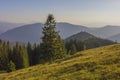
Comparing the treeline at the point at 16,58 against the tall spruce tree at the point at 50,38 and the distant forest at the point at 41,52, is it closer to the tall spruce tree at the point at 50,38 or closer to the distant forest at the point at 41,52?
the distant forest at the point at 41,52

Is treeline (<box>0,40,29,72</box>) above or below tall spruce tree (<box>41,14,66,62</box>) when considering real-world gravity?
below

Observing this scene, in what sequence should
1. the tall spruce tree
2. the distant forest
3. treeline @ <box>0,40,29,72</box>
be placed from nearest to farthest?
the tall spruce tree
the distant forest
treeline @ <box>0,40,29,72</box>

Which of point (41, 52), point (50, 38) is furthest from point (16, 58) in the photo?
point (50, 38)

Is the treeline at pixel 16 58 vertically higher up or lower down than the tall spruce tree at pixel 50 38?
lower down

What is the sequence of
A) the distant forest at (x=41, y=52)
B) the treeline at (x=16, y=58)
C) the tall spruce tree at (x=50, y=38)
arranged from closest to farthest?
the tall spruce tree at (x=50, y=38) < the distant forest at (x=41, y=52) < the treeline at (x=16, y=58)

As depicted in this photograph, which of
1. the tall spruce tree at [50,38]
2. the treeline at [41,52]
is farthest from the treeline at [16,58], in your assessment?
the tall spruce tree at [50,38]

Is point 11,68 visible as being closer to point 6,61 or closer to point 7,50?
point 6,61

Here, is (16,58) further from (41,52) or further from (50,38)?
(50,38)

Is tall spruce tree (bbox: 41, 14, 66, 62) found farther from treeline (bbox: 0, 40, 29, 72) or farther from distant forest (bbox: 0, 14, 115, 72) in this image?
treeline (bbox: 0, 40, 29, 72)

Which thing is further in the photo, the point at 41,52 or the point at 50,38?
the point at 41,52

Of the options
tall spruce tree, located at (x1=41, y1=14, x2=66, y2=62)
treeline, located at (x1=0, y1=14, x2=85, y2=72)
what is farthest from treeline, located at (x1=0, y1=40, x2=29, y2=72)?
tall spruce tree, located at (x1=41, y1=14, x2=66, y2=62)

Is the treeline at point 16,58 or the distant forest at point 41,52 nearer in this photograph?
the distant forest at point 41,52

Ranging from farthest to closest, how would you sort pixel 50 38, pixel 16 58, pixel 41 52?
pixel 16 58, pixel 41 52, pixel 50 38

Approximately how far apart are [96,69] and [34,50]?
12304 cm
